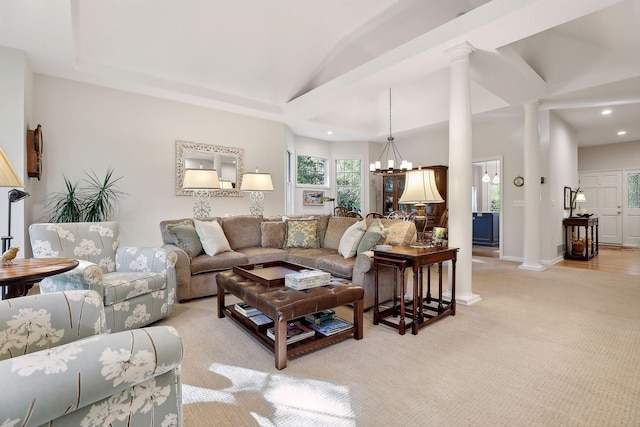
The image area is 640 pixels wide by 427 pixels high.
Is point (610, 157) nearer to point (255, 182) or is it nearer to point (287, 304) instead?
point (255, 182)

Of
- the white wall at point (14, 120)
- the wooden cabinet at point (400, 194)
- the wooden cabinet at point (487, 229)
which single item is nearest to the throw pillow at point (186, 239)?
the white wall at point (14, 120)

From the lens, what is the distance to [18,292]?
1931mm

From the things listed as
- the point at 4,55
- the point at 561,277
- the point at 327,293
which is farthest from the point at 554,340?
the point at 4,55

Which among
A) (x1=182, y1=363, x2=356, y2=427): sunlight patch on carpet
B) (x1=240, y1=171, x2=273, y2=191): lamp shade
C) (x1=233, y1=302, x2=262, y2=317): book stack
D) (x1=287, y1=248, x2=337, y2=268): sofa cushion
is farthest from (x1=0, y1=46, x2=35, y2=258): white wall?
(x1=182, y1=363, x2=356, y2=427): sunlight patch on carpet

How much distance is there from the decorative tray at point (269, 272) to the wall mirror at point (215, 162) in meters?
2.64

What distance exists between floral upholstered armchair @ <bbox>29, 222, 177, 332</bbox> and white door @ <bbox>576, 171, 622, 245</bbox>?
9.88m

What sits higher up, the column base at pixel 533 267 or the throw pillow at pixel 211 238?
the throw pillow at pixel 211 238

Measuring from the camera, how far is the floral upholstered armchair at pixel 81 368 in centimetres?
80

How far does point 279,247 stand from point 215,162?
6.92 ft

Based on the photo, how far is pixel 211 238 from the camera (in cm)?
375

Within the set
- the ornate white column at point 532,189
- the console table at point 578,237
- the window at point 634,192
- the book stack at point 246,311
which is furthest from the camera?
the window at point 634,192

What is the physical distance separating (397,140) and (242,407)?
24.9 ft

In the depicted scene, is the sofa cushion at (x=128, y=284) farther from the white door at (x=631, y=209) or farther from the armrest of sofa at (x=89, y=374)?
the white door at (x=631, y=209)

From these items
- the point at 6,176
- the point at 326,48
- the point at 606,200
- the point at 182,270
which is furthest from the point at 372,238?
the point at 606,200
